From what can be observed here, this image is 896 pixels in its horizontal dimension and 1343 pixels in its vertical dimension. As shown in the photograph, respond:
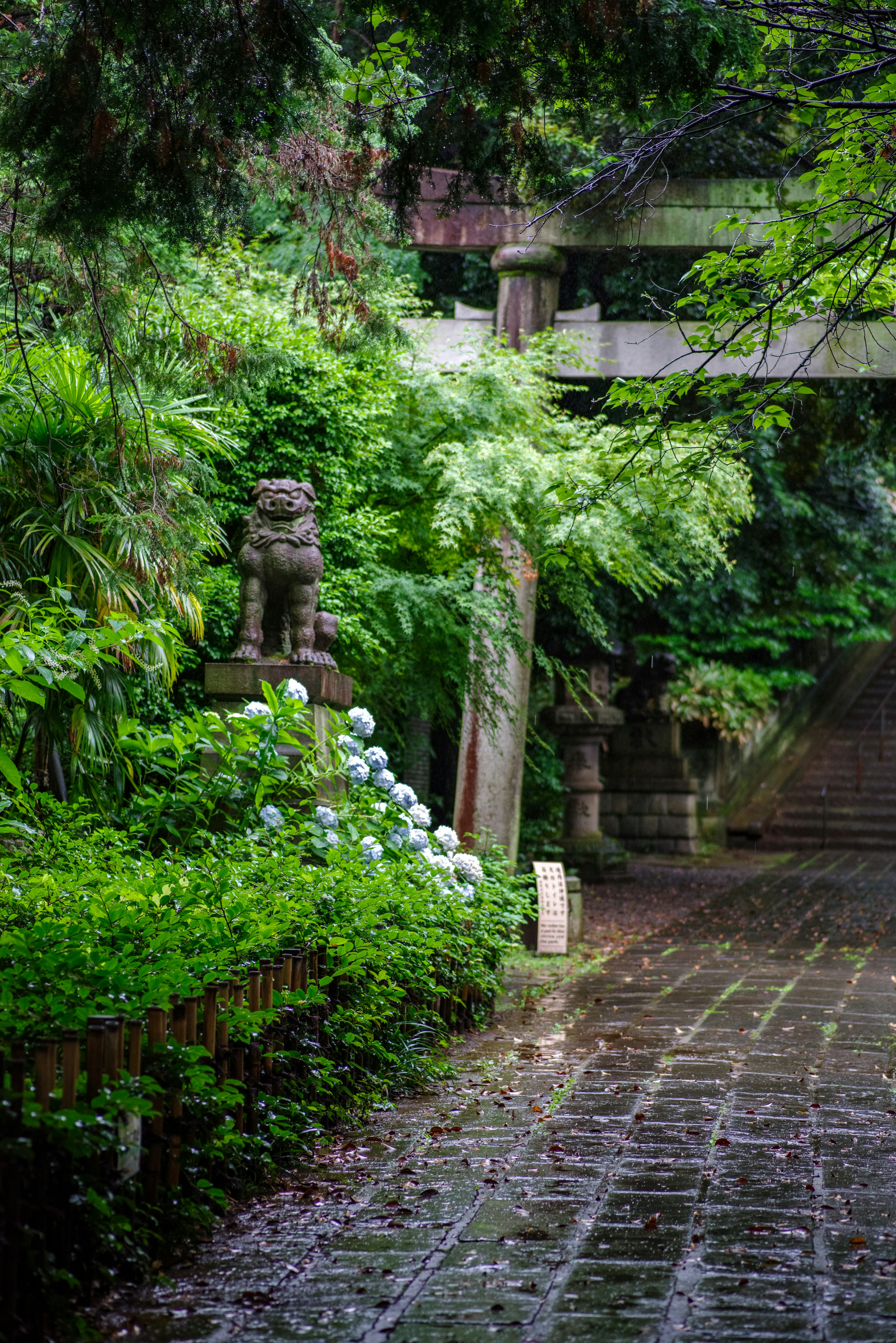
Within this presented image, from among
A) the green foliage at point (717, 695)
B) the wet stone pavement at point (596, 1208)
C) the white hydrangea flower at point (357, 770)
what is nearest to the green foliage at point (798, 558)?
the green foliage at point (717, 695)

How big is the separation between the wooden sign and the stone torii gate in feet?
4.13

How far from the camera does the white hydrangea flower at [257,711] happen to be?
22.5 ft

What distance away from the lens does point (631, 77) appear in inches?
207

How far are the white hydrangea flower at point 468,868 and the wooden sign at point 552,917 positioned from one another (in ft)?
8.49

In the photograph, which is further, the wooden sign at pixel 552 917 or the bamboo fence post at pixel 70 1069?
the wooden sign at pixel 552 917

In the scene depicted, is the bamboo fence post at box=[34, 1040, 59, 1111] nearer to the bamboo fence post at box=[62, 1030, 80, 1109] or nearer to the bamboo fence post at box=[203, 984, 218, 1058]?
the bamboo fence post at box=[62, 1030, 80, 1109]

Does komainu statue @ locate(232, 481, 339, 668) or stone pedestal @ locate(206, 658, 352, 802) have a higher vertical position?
komainu statue @ locate(232, 481, 339, 668)

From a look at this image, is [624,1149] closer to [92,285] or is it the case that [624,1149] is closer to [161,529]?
[161,529]

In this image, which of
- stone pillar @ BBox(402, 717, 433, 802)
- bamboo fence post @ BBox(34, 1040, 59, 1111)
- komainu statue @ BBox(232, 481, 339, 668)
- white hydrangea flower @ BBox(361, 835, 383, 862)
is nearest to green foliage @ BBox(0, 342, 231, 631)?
komainu statue @ BBox(232, 481, 339, 668)

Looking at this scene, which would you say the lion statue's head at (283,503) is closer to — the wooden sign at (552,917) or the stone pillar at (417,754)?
the wooden sign at (552,917)

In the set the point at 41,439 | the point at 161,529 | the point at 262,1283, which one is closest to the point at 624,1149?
the point at 262,1283

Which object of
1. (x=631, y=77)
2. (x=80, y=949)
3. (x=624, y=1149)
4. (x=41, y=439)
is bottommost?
(x=624, y=1149)

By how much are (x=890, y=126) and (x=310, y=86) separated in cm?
255

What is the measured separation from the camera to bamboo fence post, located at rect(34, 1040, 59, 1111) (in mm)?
2951
